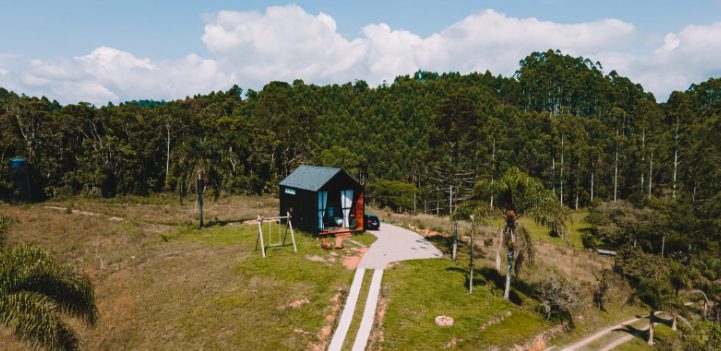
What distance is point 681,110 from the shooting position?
5888 cm

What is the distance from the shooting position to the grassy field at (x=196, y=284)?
14891 mm

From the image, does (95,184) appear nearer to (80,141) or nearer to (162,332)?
(80,141)

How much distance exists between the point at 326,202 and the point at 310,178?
2.99m

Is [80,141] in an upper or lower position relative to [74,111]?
lower

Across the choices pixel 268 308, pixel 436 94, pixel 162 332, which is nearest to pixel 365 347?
pixel 268 308

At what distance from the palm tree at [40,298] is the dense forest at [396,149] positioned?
22996 mm

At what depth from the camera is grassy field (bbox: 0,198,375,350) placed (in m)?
14.9

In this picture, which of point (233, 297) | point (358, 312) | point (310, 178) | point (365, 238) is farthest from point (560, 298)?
point (310, 178)

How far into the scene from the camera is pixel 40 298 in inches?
344

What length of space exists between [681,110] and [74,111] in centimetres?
10521

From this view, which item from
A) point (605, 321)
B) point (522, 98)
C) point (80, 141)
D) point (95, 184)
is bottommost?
point (605, 321)

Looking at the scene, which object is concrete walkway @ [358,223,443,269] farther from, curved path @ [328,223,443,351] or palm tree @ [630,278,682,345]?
palm tree @ [630,278,682,345]

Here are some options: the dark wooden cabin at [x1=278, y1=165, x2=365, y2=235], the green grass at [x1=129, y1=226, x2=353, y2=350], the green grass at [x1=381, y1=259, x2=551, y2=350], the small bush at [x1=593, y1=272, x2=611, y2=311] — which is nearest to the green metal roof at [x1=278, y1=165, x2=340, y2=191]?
the dark wooden cabin at [x1=278, y1=165, x2=365, y2=235]

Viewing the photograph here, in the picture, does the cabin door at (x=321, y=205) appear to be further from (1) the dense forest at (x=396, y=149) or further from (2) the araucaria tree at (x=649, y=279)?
(2) the araucaria tree at (x=649, y=279)
